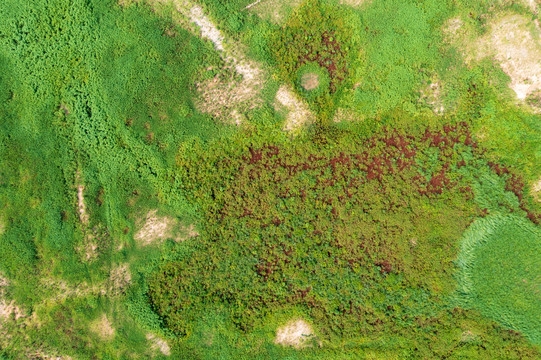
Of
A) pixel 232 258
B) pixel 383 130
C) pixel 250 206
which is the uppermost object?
pixel 383 130

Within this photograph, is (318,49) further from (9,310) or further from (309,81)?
(9,310)

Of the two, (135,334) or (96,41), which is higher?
(96,41)

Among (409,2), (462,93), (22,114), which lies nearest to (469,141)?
(462,93)

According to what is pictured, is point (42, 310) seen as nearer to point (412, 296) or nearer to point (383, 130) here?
point (412, 296)

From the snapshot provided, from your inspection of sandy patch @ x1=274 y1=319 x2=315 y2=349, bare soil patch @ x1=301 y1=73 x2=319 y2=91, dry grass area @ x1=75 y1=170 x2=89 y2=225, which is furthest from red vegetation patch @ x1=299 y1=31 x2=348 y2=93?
dry grass area @ x1=75 y1=170 x2=89 y2=225

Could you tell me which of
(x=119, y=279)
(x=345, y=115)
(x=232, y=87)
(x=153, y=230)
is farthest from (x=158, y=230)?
(x=345, y=115)

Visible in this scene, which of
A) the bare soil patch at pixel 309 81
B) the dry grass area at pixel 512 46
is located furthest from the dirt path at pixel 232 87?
the dry grass area at pixel 512 46

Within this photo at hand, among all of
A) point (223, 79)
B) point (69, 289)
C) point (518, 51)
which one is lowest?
point (69, 289)

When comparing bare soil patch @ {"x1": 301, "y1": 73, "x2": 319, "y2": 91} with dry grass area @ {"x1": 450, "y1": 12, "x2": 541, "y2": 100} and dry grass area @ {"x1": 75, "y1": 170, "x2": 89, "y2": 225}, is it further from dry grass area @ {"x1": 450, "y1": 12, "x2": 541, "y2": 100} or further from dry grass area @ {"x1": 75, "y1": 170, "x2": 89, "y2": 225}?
dry grass area @ {"x1": 75, "y1": 170, "x2": 89, "y2": 225}
